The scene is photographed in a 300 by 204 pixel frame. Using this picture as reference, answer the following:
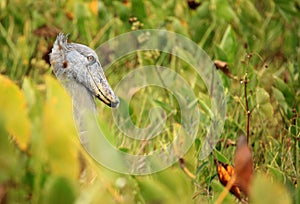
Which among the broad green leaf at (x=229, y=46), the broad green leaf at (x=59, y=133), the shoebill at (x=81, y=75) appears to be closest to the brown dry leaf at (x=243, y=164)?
the broad green leaf at (x=59, y=133)

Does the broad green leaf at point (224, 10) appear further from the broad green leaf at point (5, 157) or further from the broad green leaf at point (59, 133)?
the broad green leaf at point (5, 157)

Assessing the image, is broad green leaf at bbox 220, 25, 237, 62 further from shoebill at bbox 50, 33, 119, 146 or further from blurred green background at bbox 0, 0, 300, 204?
shoebill at bbox 50, 33, 119, 146

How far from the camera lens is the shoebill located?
1911 mm

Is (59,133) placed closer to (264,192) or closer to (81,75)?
(264,192)

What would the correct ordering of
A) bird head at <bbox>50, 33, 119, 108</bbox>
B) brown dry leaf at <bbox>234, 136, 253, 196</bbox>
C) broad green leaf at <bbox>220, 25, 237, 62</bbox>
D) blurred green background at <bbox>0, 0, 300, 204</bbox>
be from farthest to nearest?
1. broad green leaf at <bbox>220, 25, 237, 62</bbox>
2. bird head at <bbox>50, 33, 119, 108</bbox>
3. brown dry leaf at <bbox>234, 136, 253, 196</bbox>
4. blurred green background at <bbox>0, 0, 300, 204</bbox>

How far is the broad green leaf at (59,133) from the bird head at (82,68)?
0.77 metres

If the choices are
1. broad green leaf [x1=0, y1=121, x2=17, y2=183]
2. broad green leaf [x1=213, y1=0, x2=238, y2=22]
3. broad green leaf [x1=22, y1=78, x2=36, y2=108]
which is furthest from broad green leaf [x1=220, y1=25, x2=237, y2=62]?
broad green leaf [x1=0, y1=121, x2=17, y2=183]

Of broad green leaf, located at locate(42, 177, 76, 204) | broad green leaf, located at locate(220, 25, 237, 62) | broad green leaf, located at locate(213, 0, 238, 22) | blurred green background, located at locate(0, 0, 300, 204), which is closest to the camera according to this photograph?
broad green leaf, located at locate(42, 177, 76, 204)

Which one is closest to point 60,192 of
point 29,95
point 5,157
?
point 5,157

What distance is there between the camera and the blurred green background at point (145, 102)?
1.07 metres

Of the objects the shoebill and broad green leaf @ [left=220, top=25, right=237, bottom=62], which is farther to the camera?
broad green leaf @ [left=220, top=25, right=237, bottom=62]

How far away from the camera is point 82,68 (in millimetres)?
1968

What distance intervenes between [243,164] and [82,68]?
849mm

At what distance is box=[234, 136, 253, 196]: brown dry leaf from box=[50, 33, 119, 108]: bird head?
708 millimetres
